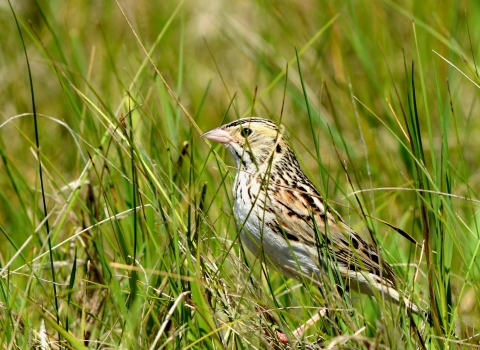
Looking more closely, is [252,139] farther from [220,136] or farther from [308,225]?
[308,225]

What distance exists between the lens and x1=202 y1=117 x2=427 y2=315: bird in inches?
173

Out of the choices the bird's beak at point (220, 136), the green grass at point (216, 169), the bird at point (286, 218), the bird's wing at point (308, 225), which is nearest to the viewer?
the green grass at point (216, 169)

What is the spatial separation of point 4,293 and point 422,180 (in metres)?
1.93

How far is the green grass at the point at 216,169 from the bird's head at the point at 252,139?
0.47 ft

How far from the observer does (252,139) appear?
5.28 metres

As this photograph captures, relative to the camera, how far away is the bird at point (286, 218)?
440 cm

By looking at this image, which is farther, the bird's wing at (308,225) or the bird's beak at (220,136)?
the bird's beak at (220,136)

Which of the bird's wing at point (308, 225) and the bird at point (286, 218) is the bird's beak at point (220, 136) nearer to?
the bird at point (286, 218)

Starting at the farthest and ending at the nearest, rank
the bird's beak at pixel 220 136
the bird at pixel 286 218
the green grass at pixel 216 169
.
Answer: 1. the bird's beak at pixel 220 136
2. the bird at pixel 286 218
3. the green grass at pixel 216 169

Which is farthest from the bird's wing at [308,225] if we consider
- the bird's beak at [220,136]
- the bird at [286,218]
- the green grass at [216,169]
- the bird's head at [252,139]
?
the bird's beak at [220,136]

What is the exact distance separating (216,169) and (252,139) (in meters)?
0.92

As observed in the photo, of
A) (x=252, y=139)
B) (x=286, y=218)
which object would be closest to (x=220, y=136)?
(x=252, y=139)

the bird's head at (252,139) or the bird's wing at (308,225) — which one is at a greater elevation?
the bird's head at (252,139)

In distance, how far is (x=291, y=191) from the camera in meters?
4.93
